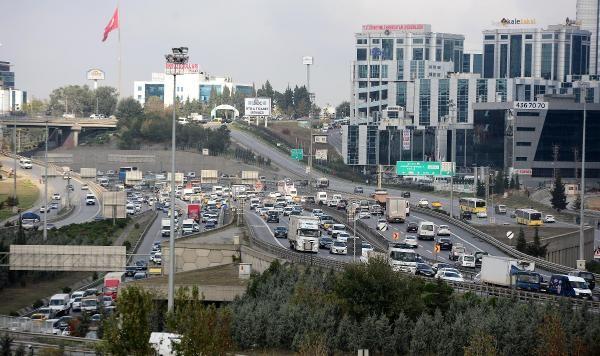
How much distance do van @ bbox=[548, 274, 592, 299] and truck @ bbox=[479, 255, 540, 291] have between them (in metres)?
0.91

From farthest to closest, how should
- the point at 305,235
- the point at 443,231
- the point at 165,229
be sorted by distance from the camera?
the point at 165,229, the point at 443,231, the point at 305,235

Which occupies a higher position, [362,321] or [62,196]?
[362,321]

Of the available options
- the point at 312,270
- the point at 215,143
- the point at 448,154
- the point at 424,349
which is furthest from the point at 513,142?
the point at 424,349

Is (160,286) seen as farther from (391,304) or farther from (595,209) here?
(595,209)

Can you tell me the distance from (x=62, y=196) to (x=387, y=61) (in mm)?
78326

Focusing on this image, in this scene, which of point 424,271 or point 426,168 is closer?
point 424,271

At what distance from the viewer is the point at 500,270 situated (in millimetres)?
50094

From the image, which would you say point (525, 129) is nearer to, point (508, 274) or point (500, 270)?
point (500, 270)

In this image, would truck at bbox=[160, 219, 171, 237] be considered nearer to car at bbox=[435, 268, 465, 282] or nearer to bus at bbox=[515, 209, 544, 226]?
bus at bbox=[515, 209, 544, 226]

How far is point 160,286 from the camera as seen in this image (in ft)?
172

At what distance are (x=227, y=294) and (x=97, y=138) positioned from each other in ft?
458

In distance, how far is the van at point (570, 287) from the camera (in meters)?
45.4

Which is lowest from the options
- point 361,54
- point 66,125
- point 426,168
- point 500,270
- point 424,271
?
point 424,271

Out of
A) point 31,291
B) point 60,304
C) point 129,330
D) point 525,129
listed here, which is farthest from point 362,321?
point 525,129
